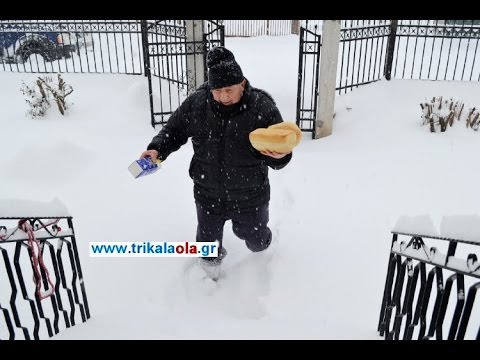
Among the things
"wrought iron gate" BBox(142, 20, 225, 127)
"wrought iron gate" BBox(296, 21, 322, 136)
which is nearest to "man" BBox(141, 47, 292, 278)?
"wrought iron gate" BBox(296, 21, 322, 136)

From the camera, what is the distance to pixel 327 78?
623cm

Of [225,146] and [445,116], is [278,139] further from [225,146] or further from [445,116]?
[445,116]

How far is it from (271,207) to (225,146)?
1.91 m

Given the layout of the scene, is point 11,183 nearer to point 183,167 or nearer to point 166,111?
point 183,167

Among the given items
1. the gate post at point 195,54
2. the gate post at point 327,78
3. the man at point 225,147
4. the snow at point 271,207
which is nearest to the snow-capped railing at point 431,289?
the snow at point 271,207

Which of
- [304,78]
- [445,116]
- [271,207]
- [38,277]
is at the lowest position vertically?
[271,207]

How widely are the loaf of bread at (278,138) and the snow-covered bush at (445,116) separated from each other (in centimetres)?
468

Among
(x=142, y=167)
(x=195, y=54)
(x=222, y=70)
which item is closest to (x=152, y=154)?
(x=142, y=167)

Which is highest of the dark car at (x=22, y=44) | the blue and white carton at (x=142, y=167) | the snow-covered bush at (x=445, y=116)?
the dark car at (x=22, y=44)

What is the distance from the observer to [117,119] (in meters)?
7.17

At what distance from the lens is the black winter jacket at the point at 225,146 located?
2.87 metres

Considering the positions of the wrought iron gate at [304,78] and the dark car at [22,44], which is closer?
the wrought iron gate at [304,78]

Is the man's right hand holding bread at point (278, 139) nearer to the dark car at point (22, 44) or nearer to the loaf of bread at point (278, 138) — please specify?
the loaf of bread at point (278, 138)
